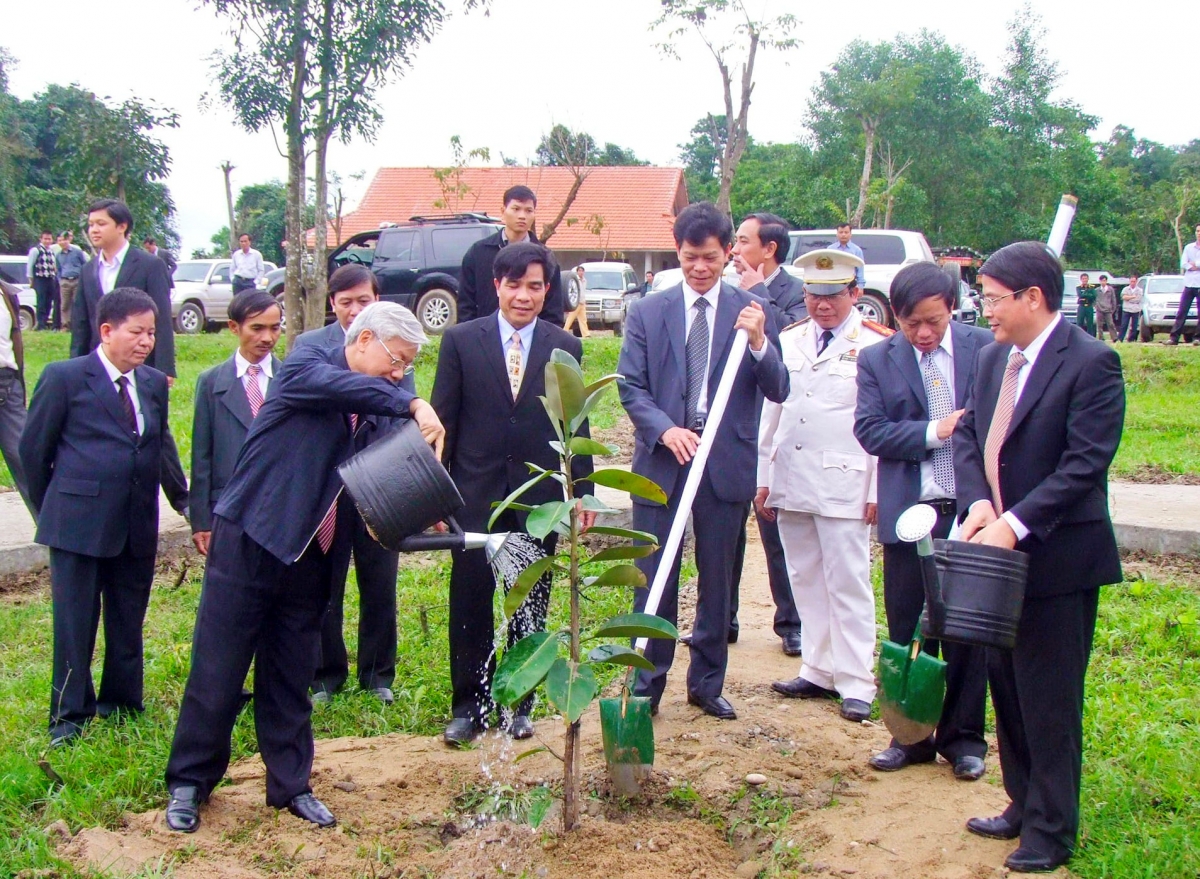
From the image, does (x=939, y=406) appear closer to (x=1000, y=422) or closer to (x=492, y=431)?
(x=1000, y=422)

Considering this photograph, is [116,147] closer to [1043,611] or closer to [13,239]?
[1043,611]

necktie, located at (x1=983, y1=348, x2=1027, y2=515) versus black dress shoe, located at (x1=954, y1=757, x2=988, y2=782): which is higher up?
necktie, located at (x1=983, y1=348, x2=1027, y2=515)

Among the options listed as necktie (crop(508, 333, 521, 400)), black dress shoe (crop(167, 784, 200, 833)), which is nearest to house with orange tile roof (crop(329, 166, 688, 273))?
necktie (crop(508, 333, 521, 400))

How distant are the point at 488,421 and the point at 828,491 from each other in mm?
1425

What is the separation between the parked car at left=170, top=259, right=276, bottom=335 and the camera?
20734mm

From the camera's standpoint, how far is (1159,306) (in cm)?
2091

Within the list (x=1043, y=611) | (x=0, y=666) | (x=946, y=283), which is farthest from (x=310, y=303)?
(x=1043, y=611)

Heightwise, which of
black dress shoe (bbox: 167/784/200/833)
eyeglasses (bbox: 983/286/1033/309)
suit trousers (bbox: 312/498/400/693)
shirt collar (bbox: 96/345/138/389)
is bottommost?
black dress shoe (bbox: 167/784/200/833)

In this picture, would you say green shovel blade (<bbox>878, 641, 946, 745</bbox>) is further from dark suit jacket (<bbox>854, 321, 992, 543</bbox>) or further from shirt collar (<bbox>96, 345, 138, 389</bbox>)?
shirt collar (<bbox>96, 345, 138, 389</bbox>)

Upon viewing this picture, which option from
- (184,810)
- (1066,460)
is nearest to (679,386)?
(1066,460)

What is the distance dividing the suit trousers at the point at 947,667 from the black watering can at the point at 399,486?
1728 millimetres

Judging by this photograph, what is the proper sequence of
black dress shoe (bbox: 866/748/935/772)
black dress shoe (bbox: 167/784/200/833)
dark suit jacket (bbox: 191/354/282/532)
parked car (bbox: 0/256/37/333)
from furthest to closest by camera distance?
parked car (bbox: 0/256/37/333) < dark suit jacket (bbox: 191/354/282/532) < black dress shoe (bbox: 866/748/935/772) < black dress shoe (bbox: 167/784/200/833)

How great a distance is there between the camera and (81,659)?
4004 millimetres

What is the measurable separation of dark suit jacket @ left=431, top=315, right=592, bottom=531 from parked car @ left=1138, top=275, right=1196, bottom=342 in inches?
746
